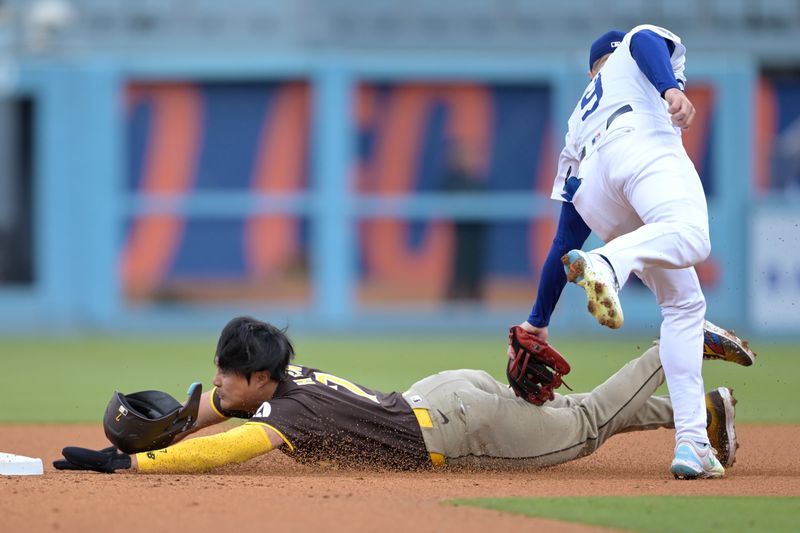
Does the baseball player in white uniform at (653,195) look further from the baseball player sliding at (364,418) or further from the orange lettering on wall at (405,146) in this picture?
the orange lettering on wall at (405,146)

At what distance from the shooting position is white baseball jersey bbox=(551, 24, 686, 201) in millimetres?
5102

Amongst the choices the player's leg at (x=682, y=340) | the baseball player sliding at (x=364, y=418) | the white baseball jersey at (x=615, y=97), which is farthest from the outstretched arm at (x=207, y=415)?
the player's leg at (x=682, y=340)

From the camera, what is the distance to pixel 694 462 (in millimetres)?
4949

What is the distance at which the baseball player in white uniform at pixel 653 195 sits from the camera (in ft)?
15.6

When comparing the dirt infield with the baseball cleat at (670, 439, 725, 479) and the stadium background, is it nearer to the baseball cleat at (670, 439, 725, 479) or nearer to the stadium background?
the baseball cleat at (670, 439, 725, 479)

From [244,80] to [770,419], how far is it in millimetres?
10090

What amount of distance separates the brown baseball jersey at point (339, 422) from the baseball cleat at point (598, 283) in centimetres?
98

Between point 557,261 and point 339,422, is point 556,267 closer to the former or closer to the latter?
point 557,261

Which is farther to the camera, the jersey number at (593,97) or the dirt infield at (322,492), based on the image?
the jersey number at (593,97)

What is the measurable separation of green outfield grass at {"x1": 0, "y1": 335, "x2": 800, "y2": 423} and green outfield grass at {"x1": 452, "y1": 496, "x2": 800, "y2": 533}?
121 inches

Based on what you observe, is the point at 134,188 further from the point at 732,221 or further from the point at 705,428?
the point at 705,428

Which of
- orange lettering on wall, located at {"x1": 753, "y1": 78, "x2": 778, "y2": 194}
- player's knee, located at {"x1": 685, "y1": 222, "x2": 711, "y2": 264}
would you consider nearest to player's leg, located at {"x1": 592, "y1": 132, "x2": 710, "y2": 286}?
player's knee, located at {"x1": 685, "y1": 222, "x2": 711, "y2": 264}

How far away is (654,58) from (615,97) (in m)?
0.25

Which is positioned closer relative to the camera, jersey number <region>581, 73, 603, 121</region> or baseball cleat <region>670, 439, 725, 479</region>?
baseball cleat <region>670, 439, 725, 479</region>
